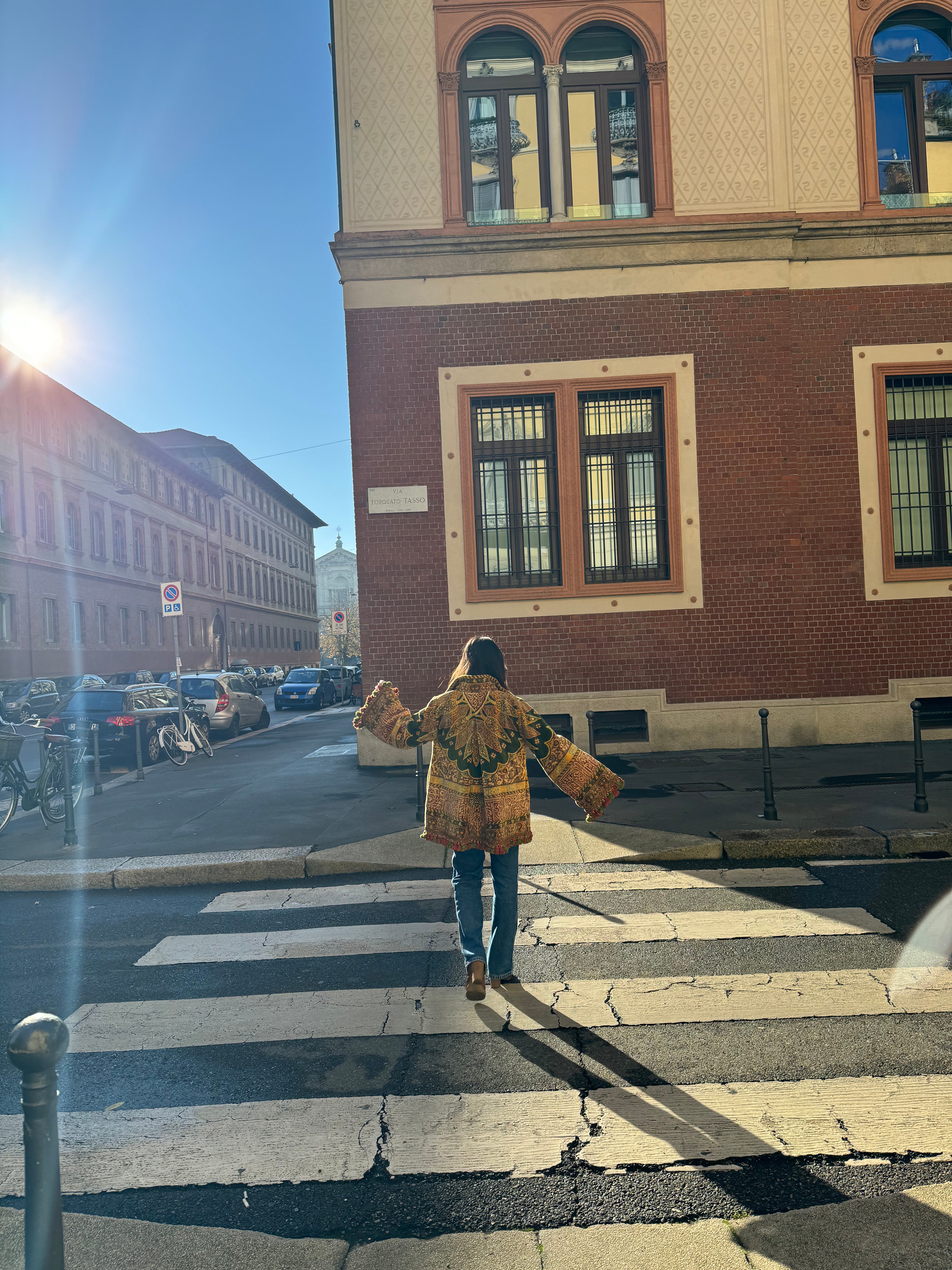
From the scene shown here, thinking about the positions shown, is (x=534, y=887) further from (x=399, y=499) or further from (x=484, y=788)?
(x=399, y=499)

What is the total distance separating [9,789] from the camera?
34.9 feet

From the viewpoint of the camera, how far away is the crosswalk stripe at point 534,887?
7004 mm

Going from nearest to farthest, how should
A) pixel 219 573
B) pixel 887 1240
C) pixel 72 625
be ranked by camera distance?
pixel 887 1240 → pixel 72 625 → pixel 219 573

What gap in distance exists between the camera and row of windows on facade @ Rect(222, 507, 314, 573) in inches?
2785

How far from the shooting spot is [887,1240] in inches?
107

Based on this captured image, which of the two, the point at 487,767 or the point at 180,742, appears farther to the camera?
the point at 180,742

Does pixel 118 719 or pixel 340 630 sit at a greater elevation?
pixel 340 630

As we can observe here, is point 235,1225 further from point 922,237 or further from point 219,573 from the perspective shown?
point 219,573

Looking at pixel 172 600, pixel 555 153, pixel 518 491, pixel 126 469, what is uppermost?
pixel 126 469

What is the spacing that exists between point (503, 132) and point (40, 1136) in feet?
48.1

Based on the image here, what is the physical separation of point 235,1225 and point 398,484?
1150 cm

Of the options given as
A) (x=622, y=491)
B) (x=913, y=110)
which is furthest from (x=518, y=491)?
(x=913, y=110)

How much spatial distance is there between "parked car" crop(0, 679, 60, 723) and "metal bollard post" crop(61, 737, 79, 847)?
21.2 meters

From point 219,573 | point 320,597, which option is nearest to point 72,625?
point 219,573
